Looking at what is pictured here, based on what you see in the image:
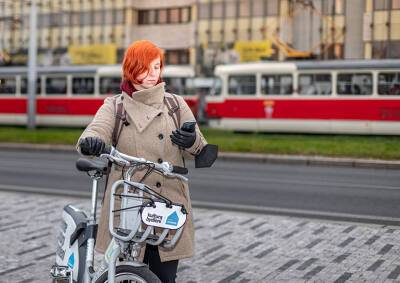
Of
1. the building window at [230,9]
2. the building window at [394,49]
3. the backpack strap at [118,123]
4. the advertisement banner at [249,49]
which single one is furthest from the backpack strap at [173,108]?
the building window at [230,9]

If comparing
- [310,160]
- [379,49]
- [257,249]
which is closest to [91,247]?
[257,249]

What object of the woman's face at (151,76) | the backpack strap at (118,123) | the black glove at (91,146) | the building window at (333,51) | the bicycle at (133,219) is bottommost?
the bicycle at (133,219)

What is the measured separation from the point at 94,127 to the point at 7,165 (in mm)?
12298

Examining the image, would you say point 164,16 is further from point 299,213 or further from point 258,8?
point 299,213

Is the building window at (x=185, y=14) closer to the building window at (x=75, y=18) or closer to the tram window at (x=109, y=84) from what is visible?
the building window at (x=75, y=18)

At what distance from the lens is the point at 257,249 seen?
6.24 meters

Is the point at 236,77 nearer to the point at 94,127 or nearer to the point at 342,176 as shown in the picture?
the point at 342,176

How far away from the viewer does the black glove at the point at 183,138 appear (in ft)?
10.9

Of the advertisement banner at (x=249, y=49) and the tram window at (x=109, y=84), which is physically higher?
the advertisement banner at (x=249, y=49)

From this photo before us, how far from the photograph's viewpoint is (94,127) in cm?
339

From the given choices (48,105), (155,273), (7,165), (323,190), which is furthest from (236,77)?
(155,273)

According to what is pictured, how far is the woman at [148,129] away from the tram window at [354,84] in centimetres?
2021

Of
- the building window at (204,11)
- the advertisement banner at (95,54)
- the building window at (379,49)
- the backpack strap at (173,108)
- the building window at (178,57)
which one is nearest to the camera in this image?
the backpack strap at (173,108)

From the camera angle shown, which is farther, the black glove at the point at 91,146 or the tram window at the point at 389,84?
the tram window at the point at 389,84
